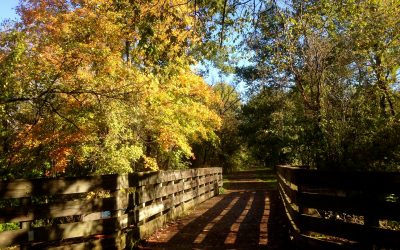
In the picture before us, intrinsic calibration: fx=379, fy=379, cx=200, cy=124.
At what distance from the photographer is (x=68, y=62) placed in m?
9.67

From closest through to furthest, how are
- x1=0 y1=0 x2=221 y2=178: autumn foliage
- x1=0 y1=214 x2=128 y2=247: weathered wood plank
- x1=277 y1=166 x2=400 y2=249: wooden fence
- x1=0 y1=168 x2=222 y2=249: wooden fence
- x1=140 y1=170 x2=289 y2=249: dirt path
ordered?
x1=277 y1=166 x2=400 y2=249: wooden fence, x1=0 y1=214 x2=128 y2=247: weathered wood plank, x1=0 y1=168 x2=222 y2=249: wooden fence, x1=140 y1=170 x2=289 y2=249: dirt path, x1=0 y1=0 x2=221 y2=178: autumn foliage

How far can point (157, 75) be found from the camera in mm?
10031

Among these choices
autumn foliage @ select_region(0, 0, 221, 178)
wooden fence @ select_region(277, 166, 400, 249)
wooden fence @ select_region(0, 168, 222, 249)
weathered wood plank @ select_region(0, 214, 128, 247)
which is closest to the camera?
wooden fence @ select_region(277, 166, 400, 249)

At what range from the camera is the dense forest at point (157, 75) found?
324 inches

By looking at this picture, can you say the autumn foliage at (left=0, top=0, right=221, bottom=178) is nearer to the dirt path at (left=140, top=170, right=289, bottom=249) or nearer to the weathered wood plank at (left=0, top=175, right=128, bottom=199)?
the weathered wood plank at (left=0, top=175, right=128, bottom=199)

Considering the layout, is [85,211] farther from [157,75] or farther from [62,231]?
[157,75]

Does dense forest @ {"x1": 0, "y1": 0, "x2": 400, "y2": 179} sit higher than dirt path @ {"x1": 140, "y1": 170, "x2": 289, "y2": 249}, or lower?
higher

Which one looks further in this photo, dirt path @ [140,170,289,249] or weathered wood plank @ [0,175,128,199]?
dirt path @ [140,170,289,249]

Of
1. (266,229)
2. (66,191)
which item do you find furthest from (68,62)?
(266,229)

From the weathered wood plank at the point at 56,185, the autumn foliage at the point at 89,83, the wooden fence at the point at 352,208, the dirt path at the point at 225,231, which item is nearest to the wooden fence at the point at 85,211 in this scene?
the weathered wood plank at the point at 56,185

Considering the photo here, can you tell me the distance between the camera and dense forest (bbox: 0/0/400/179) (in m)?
8.24

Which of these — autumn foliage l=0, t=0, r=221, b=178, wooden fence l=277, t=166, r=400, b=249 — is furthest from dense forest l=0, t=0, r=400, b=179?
wooden fence l=277, t=166, r=400, b=249

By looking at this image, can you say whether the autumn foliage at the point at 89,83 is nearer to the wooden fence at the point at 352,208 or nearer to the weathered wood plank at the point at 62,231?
the weathered wood plank at the point at 62,231

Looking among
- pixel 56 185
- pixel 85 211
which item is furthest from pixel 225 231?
pixel 56 185
